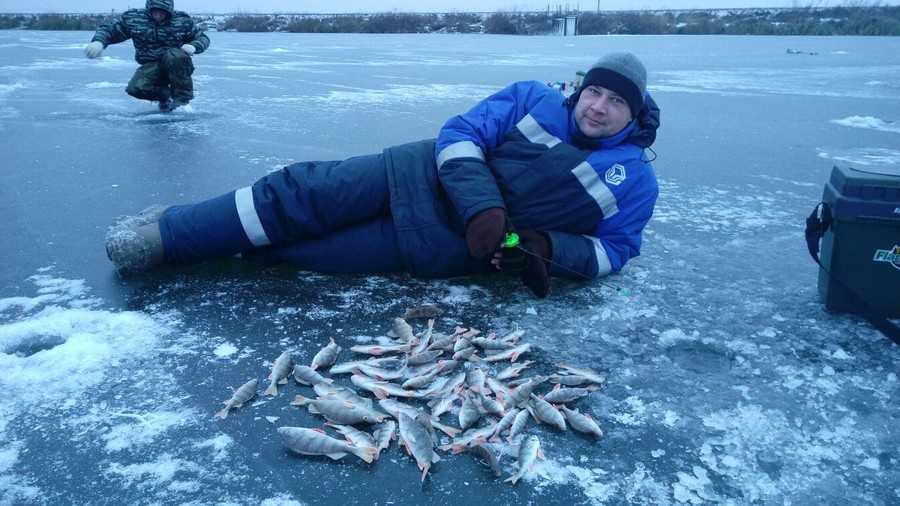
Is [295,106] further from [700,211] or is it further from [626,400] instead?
[626,400]

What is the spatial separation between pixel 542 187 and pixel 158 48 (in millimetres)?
7473

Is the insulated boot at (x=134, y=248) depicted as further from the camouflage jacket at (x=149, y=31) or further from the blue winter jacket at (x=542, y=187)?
the camouflage jacket at (x=149, y=31)

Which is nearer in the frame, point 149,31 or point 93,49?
point 93,49

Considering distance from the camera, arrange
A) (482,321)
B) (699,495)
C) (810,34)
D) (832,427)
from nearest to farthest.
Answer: (699,495) < (832,427) < (482,321) < (810,34)

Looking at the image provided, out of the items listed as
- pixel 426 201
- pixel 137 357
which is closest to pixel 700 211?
pixel 426 201

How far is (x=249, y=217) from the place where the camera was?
355 centimetres

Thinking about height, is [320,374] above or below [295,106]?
below

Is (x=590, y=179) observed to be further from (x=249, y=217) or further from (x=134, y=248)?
(x=134, y=248)

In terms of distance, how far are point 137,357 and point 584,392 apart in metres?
1.87

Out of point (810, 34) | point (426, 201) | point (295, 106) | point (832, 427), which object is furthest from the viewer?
point (810, 34)

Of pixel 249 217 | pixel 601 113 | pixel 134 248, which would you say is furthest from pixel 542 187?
pixel 134 248

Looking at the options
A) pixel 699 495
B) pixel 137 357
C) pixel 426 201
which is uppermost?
pixel 426 201

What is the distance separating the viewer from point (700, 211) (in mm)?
4973

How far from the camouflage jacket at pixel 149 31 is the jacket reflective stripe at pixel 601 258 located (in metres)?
7.50
